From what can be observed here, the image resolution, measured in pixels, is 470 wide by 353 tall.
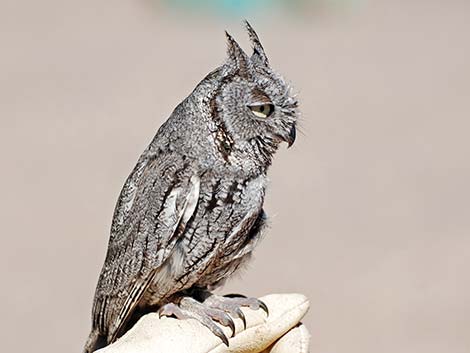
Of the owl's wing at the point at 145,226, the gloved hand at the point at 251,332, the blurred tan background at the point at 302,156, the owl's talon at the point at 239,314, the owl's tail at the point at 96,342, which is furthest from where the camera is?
the blurred tan background at the point at 302,156

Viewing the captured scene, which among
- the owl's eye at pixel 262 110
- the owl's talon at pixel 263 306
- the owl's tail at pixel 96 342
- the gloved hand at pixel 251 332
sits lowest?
the owl's tail at pixel 96 342

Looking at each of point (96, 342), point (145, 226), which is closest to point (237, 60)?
point (145, 226)

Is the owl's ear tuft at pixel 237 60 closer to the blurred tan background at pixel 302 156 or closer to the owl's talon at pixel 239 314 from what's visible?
the owl's talon at pixel 239 314

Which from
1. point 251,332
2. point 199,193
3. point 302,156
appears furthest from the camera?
point 302,156

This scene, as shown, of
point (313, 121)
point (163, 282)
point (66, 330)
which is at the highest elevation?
point (313, 121)

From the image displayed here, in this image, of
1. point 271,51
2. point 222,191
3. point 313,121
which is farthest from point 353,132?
point 222,191

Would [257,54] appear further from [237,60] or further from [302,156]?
[302,156]

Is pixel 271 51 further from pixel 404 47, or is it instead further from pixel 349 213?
pixel 349 213

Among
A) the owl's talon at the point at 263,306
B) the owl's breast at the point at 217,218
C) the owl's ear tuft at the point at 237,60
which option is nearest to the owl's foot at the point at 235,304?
the owl's talon at the point at 263,306
